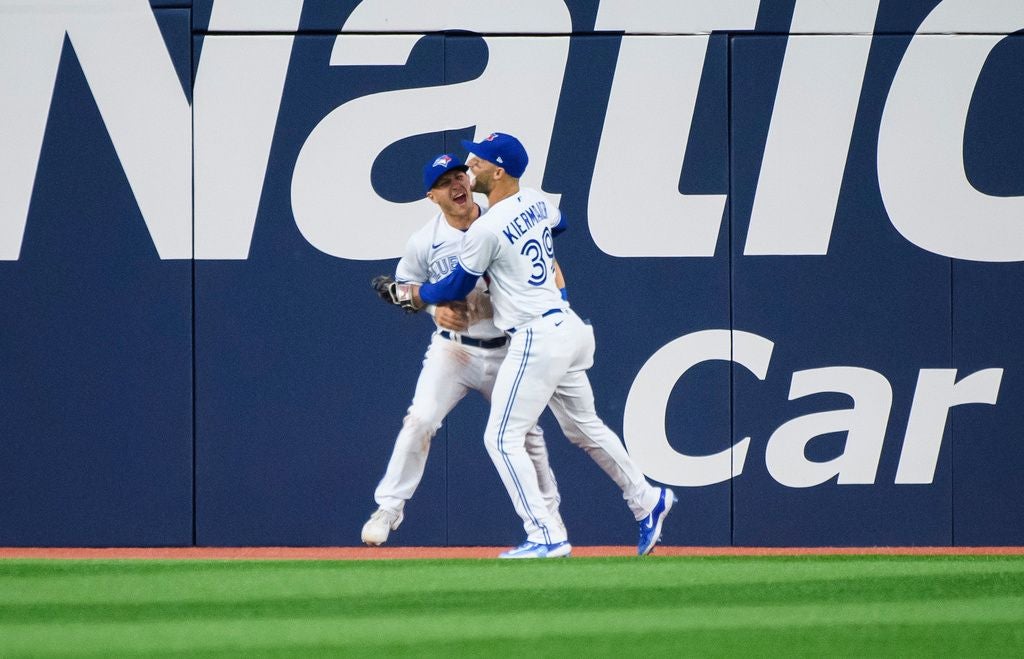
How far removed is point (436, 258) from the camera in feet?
23.9

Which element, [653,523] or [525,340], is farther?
[653,523]

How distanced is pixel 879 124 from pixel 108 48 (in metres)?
4.81

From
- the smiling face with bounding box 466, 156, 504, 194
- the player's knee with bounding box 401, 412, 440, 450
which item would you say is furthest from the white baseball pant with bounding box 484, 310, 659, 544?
the smiling face with bounding box 466, 156, 504, 194

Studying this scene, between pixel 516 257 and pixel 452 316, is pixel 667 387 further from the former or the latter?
pixel 516 257

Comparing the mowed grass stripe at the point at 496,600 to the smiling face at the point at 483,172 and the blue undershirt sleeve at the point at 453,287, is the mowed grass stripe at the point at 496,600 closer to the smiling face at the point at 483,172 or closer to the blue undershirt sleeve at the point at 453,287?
the blue undershirt sleeve at the point at 453,287

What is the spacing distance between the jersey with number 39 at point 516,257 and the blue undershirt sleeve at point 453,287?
0.13ft

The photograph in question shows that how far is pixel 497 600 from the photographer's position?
5.05 m

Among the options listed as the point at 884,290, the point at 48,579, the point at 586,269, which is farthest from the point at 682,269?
the point at 48,579

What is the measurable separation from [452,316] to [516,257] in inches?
21.9

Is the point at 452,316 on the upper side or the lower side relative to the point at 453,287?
lower

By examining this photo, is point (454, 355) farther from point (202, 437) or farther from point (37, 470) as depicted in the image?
point (37, 470)

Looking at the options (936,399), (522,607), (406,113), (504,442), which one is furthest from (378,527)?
(936,399)

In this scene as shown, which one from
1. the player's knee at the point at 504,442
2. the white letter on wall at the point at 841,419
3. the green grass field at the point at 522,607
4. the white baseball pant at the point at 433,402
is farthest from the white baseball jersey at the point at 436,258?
the white letter on wall at the point at 841,419

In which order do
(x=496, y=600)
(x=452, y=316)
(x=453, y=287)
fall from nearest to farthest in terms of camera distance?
(x=496, y=600) → (x=453, y=287) → (x=452, y=316)
